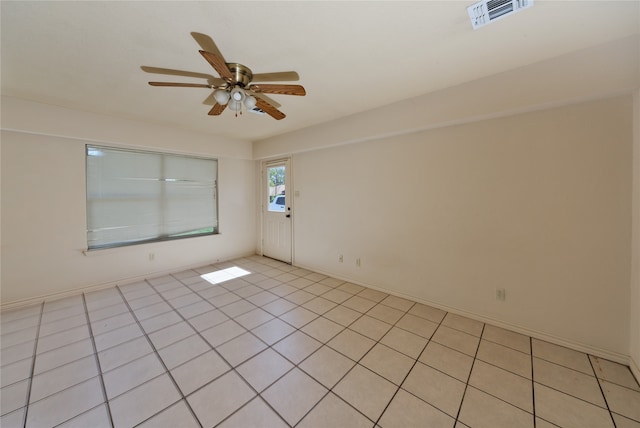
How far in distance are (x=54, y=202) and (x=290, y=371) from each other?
3.71 m

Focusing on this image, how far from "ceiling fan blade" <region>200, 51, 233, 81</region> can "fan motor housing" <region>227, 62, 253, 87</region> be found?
13cm

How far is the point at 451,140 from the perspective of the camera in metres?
2.60

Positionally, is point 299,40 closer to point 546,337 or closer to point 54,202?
point 546,337

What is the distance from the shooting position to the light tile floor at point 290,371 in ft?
4.74

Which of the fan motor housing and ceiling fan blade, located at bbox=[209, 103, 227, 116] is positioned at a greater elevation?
the fan motor housing

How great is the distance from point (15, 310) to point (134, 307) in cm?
136

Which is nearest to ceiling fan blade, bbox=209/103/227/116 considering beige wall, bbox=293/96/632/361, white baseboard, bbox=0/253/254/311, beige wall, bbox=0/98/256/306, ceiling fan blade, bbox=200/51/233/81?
ceiling fan blade, bbox=200/51/233/81

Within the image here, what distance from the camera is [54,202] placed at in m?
3.01

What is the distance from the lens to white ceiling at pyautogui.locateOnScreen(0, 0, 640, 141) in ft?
4.77

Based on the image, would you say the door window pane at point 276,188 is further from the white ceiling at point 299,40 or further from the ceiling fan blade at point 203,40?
the ceiling fan blade at point 203,40

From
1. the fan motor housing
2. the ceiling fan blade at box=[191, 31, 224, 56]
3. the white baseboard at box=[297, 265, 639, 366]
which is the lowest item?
the white baseboard at box=[297, 265, 639, 366]

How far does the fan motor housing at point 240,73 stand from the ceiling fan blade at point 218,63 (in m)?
0.13

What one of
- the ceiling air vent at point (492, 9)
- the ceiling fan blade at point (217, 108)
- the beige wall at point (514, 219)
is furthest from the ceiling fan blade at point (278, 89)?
the beige wall at point (514, 219)

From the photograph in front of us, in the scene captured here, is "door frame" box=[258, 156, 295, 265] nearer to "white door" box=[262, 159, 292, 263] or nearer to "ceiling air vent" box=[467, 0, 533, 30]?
"white door" box=[262, 159, 292, 263]
